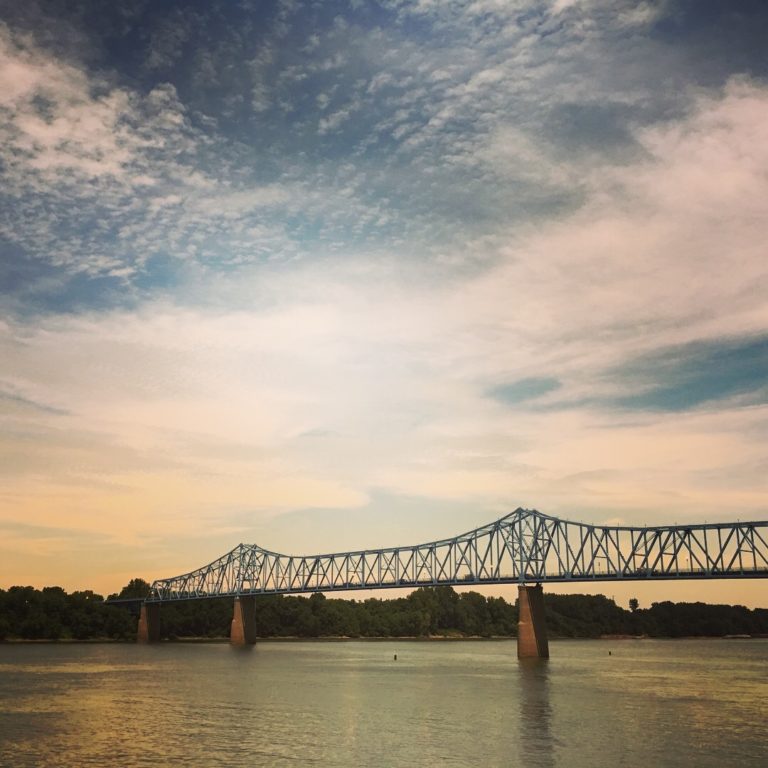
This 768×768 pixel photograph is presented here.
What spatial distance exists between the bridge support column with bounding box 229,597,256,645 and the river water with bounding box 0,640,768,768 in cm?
6422

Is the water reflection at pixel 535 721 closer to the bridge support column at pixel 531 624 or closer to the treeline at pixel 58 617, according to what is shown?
the bridge support column at pixel 531 624

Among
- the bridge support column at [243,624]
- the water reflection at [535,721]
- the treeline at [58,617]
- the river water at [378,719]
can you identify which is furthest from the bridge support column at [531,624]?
the treeline at [58,617]

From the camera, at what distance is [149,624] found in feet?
543

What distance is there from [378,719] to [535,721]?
26.6 feet

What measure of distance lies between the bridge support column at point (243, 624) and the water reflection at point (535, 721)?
7528 cm

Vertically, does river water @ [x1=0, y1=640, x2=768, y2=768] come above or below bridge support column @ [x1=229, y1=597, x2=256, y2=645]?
below

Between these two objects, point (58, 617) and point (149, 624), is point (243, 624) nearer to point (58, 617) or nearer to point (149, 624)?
point (149, 624)

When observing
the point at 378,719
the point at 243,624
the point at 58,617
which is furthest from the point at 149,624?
the point at 378,719

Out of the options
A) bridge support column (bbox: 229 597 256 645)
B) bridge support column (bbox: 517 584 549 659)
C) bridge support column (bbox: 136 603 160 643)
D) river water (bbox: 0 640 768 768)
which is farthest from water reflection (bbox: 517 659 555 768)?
bridge support column (bbox: 136 603 160 643)

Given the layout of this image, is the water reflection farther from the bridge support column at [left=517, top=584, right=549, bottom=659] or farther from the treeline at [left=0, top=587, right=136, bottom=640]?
the treeline at [left=0, top=587, right=136, bottom=640]

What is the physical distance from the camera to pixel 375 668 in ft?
283

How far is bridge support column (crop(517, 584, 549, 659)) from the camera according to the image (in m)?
91.4

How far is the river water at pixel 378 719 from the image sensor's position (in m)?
32.5

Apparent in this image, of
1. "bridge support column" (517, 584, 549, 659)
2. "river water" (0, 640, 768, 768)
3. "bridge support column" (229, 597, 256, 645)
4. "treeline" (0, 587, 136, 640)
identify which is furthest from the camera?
"treeline" (0, 587, 136, 640)
